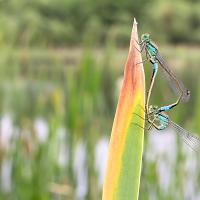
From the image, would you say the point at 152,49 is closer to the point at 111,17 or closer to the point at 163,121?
the point at 163,121

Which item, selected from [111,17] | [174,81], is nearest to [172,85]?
[174,81]

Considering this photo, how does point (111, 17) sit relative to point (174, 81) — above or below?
above

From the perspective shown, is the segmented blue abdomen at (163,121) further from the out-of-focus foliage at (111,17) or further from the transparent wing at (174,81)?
the out-of-focus foliage at (111,17)

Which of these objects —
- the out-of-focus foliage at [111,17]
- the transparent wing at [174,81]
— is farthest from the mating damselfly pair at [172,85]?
the out-of-focus foliage at [111,17]

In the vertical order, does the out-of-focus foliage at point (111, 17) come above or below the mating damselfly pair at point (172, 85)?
above

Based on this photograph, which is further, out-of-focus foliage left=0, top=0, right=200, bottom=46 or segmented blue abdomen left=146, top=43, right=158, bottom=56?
out-of-focus foliage left=0, top=0, right=200, bottom=46

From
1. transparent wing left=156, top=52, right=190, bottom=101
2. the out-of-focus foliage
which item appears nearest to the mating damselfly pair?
transparent wing left=156, top=52, right=190, bottom=101

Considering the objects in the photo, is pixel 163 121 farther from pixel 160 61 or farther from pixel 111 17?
pixel 111 17

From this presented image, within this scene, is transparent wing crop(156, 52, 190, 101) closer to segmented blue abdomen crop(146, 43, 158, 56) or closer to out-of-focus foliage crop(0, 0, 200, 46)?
segmented blue abdomen crop(146, 43, 158, 56)

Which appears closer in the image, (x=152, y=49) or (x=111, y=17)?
(x=152, y=49)

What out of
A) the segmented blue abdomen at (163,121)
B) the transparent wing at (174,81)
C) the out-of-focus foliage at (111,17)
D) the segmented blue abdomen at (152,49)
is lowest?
the segmented blue abdomen at (163,121)

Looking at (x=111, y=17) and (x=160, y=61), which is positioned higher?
(x=111, y=17)
